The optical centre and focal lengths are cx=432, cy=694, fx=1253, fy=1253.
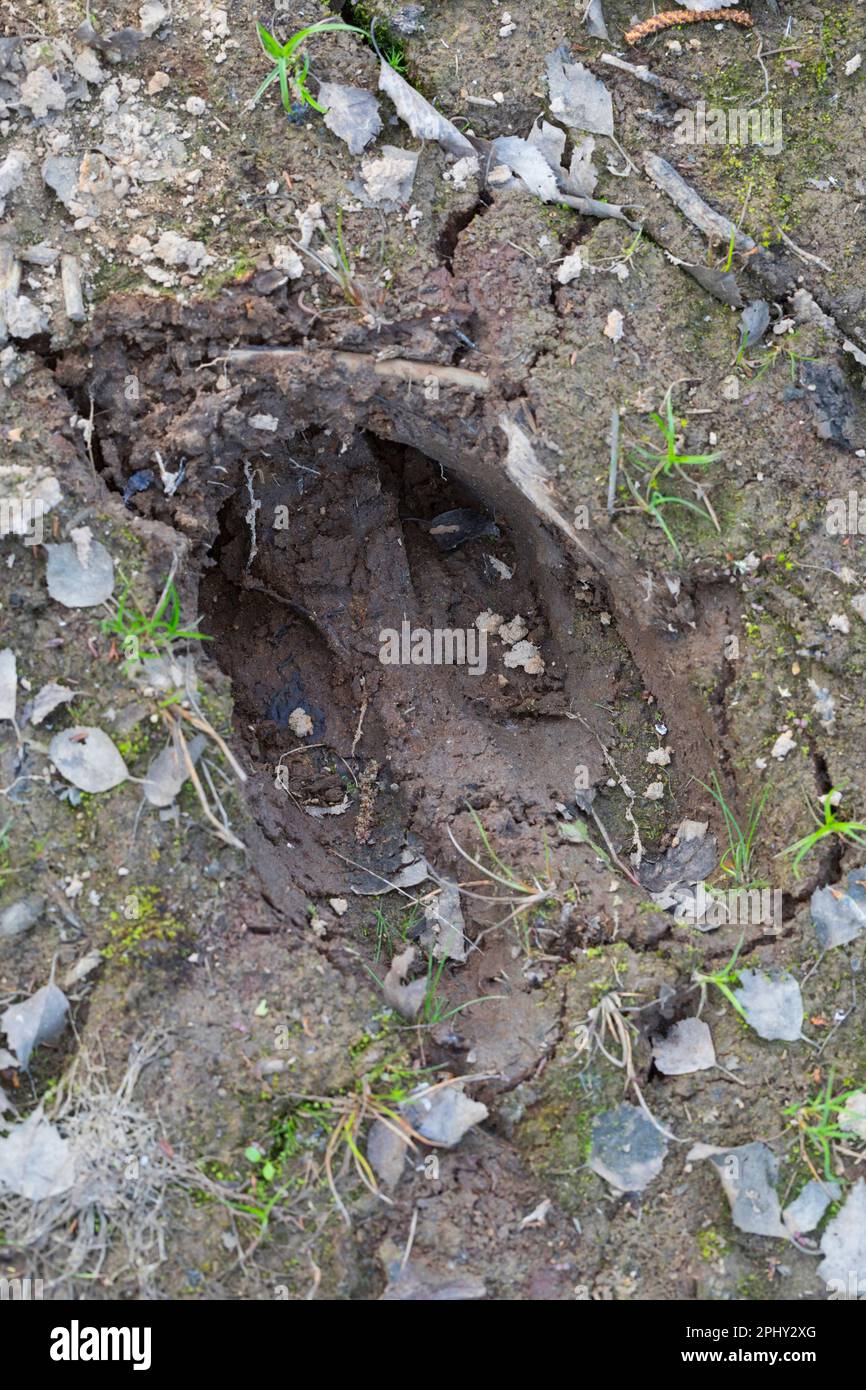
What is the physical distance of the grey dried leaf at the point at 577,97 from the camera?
Answer: 9.86 feet

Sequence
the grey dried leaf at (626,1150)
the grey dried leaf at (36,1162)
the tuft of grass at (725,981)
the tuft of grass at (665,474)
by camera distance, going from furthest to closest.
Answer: the tuft of grass at (665,474)
the tuft of grass at (725,981)
the grey dried leaf at (626,1150)
the grey dried leaf at (36,1162)

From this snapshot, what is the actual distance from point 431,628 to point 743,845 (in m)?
0.96

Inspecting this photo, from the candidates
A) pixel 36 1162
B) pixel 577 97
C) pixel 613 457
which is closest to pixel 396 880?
pixel 36 1162

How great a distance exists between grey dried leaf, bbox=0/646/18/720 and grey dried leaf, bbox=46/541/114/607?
0.53 ft

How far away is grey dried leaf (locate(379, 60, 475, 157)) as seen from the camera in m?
2.91

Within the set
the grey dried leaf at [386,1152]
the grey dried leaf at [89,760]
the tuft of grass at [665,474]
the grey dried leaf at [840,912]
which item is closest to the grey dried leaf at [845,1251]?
the grey dried leaf at [840,912]

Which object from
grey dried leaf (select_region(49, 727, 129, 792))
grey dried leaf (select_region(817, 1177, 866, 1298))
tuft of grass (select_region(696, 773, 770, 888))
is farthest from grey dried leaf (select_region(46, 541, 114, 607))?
grey dried leaf (select_region(817, 1177, 866, 1298))

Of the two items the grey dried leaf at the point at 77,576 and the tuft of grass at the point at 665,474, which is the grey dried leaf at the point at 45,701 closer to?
the grey dried leaf at the point at 77,576

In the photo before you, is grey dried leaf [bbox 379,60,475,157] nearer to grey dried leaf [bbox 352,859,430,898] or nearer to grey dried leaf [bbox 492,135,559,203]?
grey dried leaf [bbox 492,135,559,203]

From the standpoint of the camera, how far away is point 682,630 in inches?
118

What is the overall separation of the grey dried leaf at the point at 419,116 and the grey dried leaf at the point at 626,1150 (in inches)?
87.6
